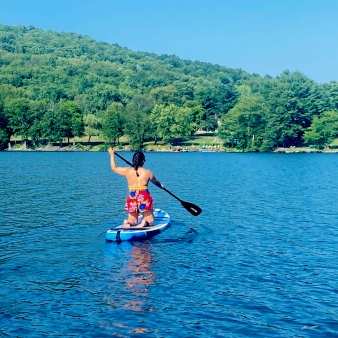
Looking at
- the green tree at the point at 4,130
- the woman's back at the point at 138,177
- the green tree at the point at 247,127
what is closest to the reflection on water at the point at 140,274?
the woman's back at the point at 138,177

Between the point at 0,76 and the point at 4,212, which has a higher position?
the point at 0,76


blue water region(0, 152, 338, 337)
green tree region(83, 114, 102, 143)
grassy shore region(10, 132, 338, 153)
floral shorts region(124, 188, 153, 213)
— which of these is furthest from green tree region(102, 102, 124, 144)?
floral shorts region(124, 188, 153, 213)

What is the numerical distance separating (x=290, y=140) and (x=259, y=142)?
831cm

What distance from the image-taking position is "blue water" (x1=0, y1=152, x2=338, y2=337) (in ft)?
36.6

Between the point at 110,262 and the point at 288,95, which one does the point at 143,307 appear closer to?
the point at 110,262

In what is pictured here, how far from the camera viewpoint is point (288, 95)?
131m

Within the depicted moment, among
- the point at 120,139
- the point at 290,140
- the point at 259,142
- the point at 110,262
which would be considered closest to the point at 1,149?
the point at 120,139

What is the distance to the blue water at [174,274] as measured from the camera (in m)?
11.2

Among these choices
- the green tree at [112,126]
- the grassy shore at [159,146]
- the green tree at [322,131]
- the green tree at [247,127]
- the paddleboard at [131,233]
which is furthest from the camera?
the green tree at [112,126]

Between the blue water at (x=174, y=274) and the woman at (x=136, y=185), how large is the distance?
1271mm

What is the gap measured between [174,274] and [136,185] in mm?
4880

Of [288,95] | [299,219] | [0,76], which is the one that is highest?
[0,76]

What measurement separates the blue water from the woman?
1.27 metres

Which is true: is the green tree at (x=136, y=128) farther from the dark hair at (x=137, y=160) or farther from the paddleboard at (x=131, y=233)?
the dark hair at (x=137, y=160)
